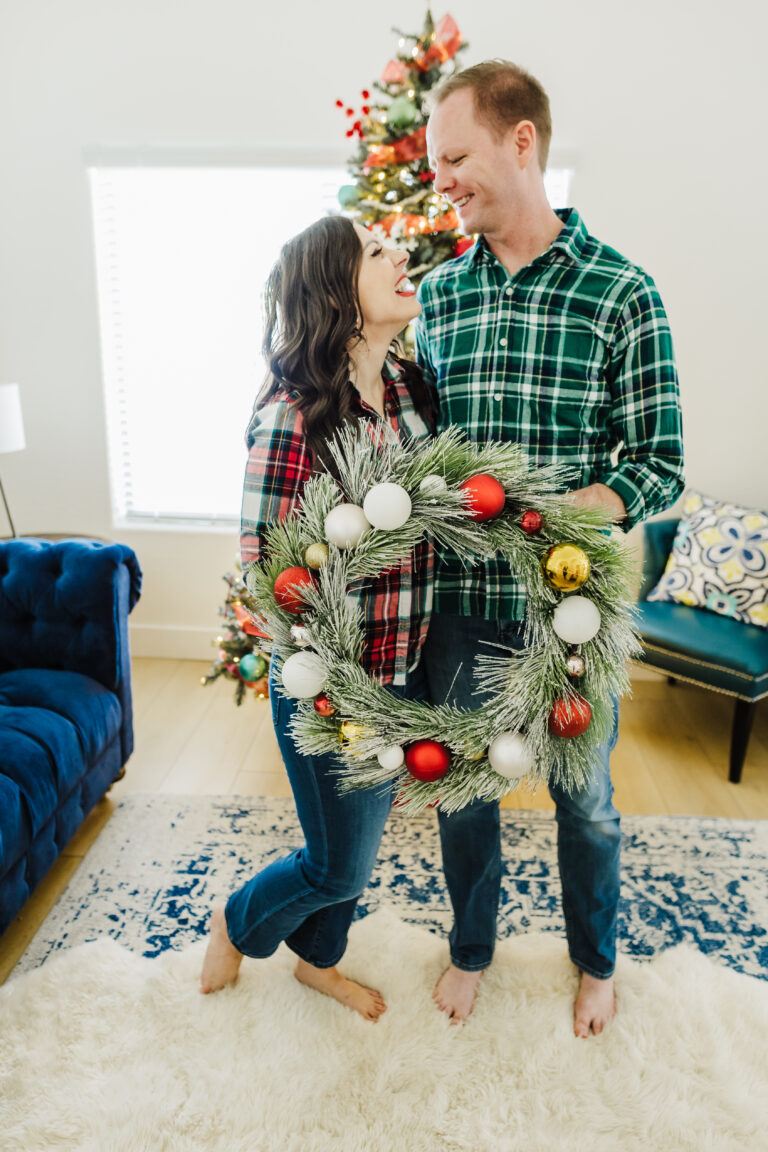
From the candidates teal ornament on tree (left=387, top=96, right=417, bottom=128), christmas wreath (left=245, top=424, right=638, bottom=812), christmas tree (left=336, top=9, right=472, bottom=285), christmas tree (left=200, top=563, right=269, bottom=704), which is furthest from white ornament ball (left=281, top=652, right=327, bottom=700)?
teal ornament on tree (left=387, top=96, right=417, bottom=128)

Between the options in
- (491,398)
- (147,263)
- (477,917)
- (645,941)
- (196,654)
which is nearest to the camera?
(491,398)

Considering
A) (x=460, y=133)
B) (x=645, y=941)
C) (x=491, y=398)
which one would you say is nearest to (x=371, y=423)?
(x=491, y=398)

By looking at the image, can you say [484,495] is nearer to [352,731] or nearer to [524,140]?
[352,731]

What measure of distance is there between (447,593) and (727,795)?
153cm

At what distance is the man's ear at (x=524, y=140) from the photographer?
1332 mm

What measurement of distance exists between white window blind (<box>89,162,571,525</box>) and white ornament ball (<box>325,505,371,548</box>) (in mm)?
1913

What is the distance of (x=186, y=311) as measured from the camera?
117 inches

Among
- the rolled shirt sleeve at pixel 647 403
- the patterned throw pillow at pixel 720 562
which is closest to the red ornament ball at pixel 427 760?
the rolled shirt sleeve at pixel 647 403

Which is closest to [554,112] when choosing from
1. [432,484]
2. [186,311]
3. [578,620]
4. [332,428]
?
[186,311]

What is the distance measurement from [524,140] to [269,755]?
1944mm

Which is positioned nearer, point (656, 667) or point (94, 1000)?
point (94, 1000)

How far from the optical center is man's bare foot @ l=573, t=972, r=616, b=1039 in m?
1.52

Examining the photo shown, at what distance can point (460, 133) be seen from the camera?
1328 mm

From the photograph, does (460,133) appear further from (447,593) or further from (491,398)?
(447,593)
